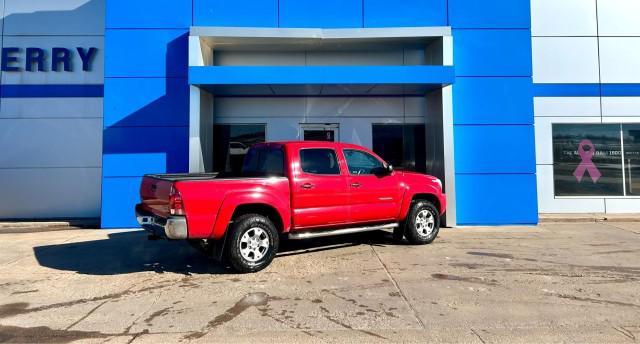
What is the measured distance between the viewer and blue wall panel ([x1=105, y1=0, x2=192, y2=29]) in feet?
33.8

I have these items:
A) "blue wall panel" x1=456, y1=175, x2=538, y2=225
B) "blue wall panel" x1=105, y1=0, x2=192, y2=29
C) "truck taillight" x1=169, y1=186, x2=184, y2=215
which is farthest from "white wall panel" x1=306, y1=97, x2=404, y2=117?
"truck taillight" x1=169, y1=186, x2=184, y2=215

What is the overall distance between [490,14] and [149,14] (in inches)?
339

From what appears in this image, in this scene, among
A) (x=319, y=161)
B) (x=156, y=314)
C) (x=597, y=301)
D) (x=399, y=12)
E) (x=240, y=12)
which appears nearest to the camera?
(x=156, y=314)

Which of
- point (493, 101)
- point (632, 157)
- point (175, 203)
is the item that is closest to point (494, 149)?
point (493, 101)

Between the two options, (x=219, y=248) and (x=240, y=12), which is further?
(x=240, y=12)

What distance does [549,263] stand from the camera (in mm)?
6578

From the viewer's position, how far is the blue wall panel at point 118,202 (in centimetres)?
1011

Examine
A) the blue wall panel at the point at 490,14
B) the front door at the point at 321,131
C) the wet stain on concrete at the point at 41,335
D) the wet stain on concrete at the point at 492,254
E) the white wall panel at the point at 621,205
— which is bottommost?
the wet stain on concrete at the point at 41,335

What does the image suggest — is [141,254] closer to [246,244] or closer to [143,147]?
[246,244]

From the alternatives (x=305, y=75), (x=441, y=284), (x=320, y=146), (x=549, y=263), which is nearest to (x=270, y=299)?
(x=441, y=284)

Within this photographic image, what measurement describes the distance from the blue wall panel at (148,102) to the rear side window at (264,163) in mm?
3728

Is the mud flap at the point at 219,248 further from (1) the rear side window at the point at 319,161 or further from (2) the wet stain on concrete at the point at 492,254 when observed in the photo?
(2) the wet stain on concrete at the point at 492,254

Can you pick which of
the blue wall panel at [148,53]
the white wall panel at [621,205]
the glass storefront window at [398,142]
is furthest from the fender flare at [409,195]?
the white wall panel at [621,205]

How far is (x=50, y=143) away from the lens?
40.5 ft
